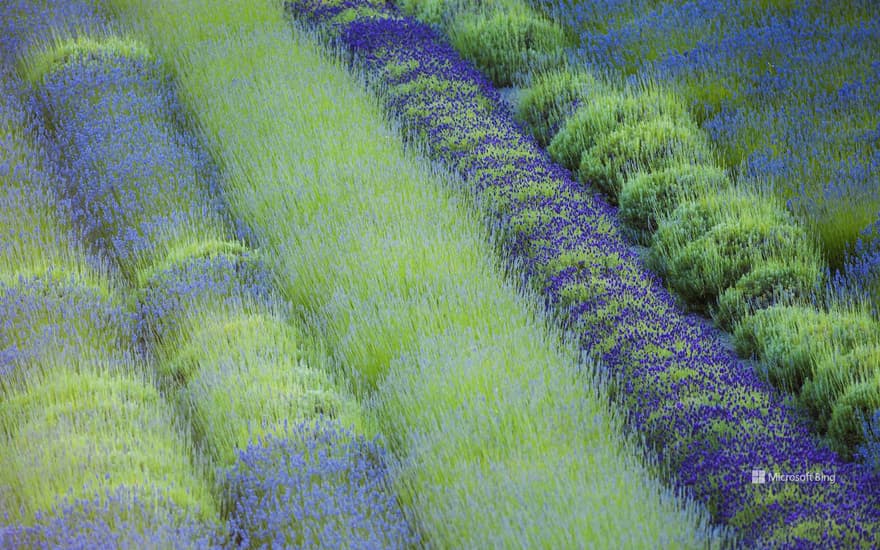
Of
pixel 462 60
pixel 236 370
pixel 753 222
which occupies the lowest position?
pixel 236 370

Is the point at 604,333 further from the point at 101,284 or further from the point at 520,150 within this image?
the point at 101,284

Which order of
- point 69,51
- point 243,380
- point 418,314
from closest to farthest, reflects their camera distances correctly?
point 243,380
point 418,314
point 69,51

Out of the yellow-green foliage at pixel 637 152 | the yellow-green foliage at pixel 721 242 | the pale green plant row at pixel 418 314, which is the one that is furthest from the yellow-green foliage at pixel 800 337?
the yellow-green foliage at pixel 637 152

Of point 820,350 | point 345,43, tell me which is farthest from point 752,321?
point 345,43

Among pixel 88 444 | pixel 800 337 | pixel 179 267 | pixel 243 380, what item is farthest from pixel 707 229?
pixel 88 444

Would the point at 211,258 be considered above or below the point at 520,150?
below

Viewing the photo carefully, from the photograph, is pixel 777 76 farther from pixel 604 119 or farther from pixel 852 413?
pixel 852 413

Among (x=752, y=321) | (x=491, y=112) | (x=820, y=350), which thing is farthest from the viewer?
(x=491, y=112)
